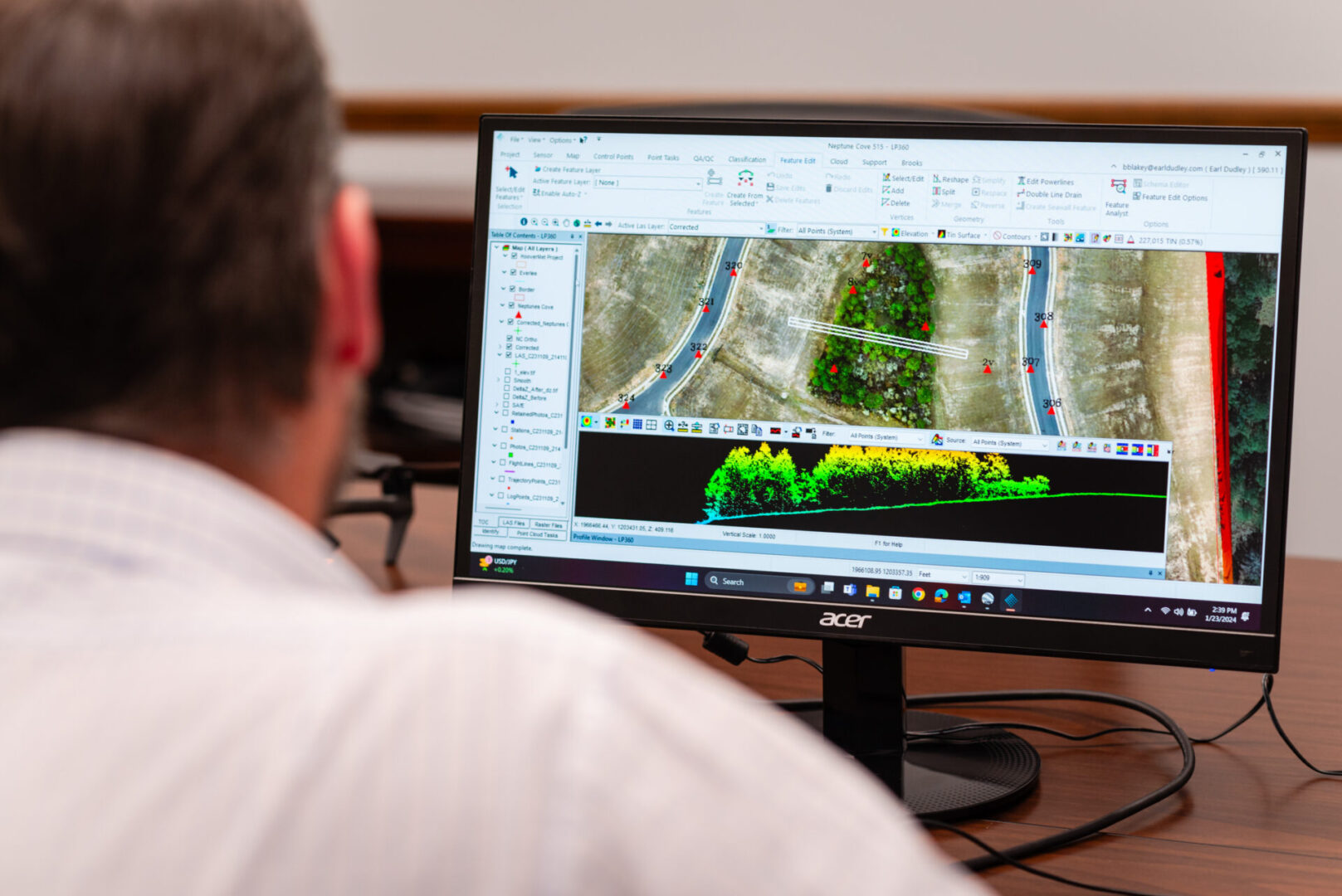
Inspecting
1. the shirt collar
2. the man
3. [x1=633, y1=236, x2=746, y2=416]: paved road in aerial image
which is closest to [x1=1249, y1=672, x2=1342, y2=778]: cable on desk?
[x1=633, y1=236, x2=746, y2=416]: paved road in aerial image

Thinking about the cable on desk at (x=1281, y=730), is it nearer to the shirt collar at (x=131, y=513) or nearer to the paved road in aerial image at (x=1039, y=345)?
the paved road in aerial image at (x=1039, y=345)

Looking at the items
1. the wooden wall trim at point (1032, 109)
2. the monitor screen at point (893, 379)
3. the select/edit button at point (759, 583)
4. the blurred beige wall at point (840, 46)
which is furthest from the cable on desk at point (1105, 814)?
the blurred beige wall at point (840, 46)

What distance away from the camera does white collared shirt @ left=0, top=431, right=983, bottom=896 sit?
335 millimetres

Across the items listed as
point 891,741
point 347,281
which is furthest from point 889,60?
point 347,281

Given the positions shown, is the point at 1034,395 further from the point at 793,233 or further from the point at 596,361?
the point at 596,361

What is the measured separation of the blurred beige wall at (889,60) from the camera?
230 centimetres

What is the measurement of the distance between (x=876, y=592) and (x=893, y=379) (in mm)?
145

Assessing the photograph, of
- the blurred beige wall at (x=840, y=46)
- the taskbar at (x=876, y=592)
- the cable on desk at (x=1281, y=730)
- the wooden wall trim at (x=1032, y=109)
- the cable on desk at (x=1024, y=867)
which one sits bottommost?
the cable on desk at (x=1024, y=867)

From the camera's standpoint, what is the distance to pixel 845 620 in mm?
830

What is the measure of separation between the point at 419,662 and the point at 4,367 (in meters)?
0.18

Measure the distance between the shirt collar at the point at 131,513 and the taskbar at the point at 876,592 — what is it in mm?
463

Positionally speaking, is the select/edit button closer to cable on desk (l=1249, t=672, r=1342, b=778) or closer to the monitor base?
the monitor base

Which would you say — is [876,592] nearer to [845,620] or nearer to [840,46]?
[845,620]

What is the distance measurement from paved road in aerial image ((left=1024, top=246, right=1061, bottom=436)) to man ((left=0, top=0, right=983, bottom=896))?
1.56 feet
